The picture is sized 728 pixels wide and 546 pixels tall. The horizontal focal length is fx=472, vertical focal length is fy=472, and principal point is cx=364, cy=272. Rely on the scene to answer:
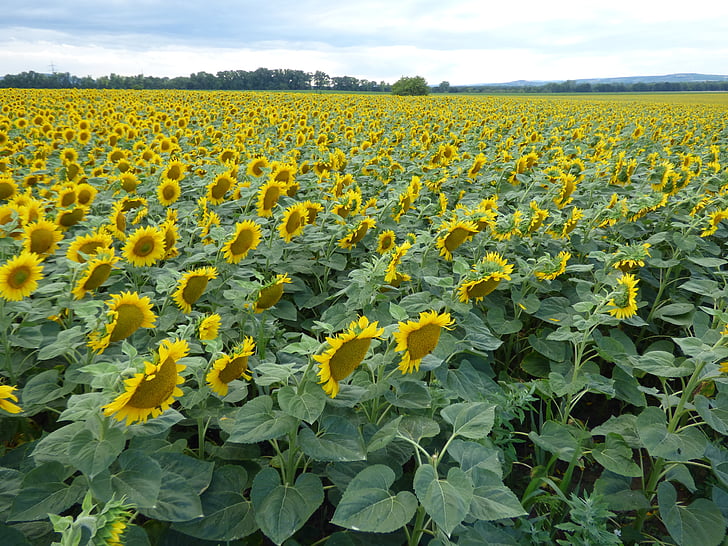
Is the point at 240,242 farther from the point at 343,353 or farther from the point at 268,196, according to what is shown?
the point at 343,353

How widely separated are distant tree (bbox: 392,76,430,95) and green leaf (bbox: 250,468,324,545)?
45274 millimetres

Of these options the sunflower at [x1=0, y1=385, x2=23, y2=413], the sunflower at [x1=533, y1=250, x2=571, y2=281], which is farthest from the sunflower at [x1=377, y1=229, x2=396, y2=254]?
the sunflower at [x1=0, y1=385, x2=23, y2=413]

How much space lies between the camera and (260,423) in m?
1.45

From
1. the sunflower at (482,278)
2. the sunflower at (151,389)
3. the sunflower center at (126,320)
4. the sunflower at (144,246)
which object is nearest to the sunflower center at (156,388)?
the sunflower at (151,389)

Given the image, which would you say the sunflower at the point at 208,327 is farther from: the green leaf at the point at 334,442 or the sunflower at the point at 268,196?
the sunflower at the point at 268,196

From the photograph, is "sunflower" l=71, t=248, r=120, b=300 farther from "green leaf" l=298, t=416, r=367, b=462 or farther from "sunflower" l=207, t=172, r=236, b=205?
"sunflower" l=207, t=172, r=236, b=205

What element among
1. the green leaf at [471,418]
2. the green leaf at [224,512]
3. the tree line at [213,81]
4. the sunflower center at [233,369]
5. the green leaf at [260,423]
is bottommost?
the green leaf at [224,512]

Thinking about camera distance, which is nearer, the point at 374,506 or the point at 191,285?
the point at 374,506

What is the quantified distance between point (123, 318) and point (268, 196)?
5.97ft

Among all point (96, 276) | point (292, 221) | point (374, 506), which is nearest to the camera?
point (374, 506)

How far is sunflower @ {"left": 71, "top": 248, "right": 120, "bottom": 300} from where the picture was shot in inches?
81.4

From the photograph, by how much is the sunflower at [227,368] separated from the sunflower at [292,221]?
1568 mm

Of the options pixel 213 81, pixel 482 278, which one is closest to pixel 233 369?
pixel 482 278

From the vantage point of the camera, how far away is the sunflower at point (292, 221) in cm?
314
